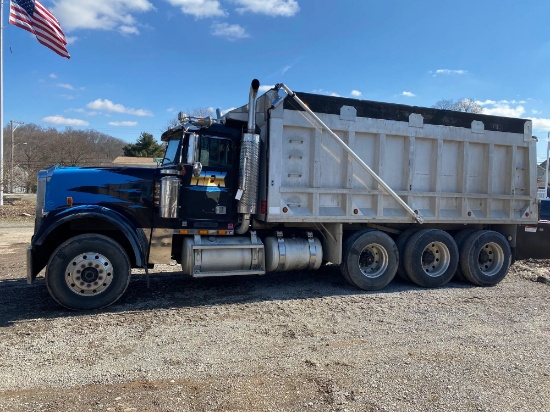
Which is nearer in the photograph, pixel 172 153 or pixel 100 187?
pixel 100 187

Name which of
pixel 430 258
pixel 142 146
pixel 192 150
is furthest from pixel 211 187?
pixel 142 146

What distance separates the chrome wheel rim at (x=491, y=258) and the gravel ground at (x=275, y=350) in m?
0.95

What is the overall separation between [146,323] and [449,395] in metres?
3.61

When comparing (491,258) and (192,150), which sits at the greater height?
(192,150)

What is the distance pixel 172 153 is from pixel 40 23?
13.5 metres

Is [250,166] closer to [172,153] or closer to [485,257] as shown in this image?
[172,153]

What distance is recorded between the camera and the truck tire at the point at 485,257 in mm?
8156

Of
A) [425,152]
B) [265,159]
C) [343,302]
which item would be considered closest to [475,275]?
[425,152]

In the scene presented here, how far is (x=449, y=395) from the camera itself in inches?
147

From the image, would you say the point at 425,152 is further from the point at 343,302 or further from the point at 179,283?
the point at 179,283

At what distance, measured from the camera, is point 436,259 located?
815cm

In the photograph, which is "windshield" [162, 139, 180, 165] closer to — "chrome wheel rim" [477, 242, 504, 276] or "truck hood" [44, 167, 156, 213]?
"truck hood" [44, 167, 156, 213]

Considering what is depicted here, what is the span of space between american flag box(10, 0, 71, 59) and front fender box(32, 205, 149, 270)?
1277 cm

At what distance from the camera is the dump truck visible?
622 cm
